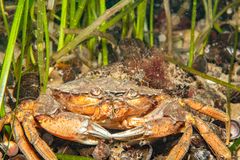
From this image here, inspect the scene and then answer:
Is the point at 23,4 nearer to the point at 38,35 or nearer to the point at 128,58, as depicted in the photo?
the point at 38,35

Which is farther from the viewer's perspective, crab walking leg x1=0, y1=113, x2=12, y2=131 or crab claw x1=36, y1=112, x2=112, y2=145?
crab walking leg x1=0, y1=113, x2=12, y2=131

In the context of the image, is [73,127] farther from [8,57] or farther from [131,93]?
[8,57]

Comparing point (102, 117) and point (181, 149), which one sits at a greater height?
point (102, 117)

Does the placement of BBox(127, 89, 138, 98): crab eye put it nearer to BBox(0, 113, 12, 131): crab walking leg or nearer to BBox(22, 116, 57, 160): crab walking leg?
BBox(22, 116, 57, 160): crab walking leg

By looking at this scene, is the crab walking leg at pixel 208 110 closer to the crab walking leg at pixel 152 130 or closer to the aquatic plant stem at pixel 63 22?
the crab walking leg at pixel 152 130

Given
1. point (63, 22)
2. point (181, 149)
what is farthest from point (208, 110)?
point (63, 22)

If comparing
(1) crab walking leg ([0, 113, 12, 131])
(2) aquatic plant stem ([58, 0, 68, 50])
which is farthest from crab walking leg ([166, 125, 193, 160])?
(2) aquatic plant stem ([58, 0, 68, 50])

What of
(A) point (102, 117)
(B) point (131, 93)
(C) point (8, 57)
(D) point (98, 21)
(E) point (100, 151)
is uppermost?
(D) point (98, 21)
